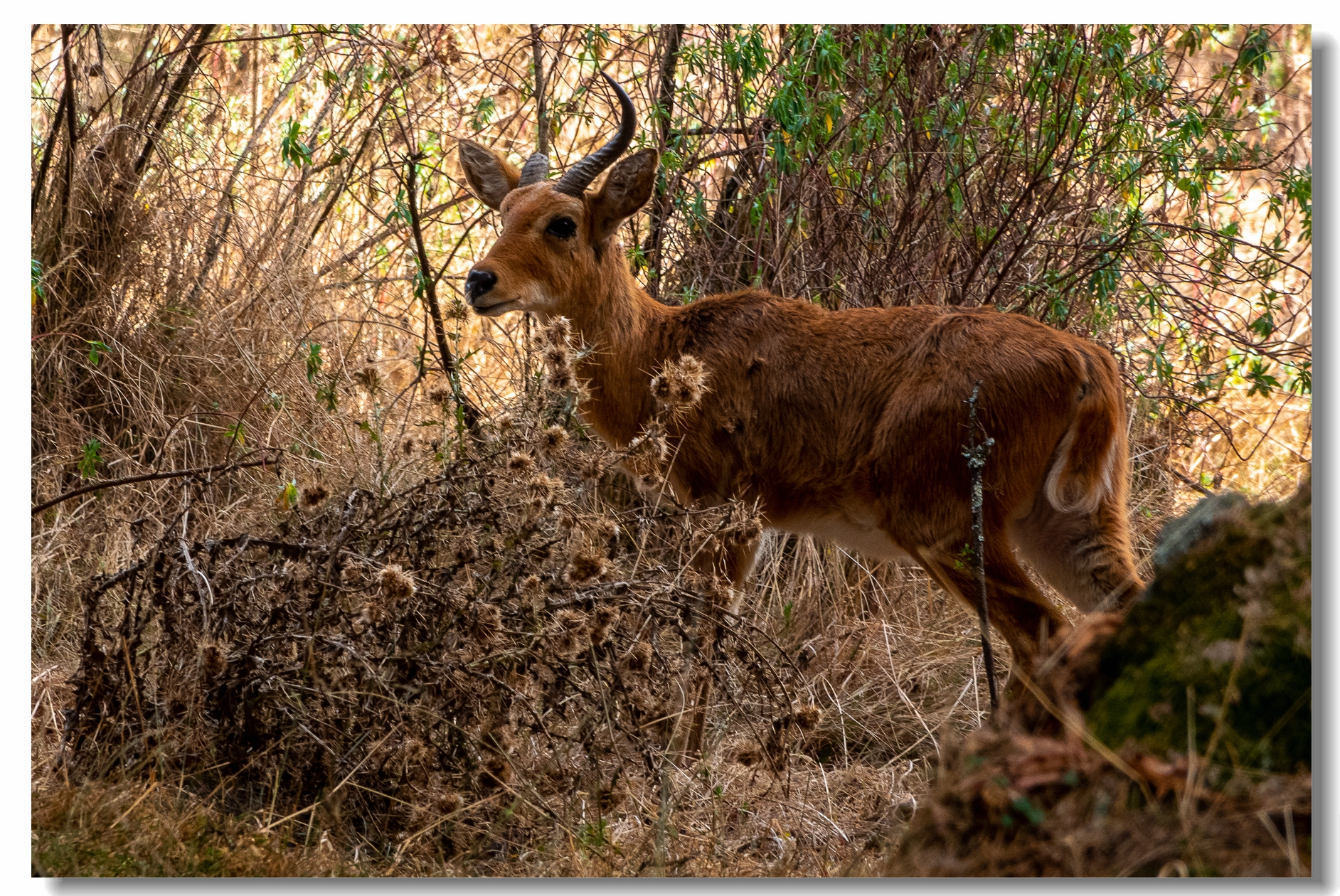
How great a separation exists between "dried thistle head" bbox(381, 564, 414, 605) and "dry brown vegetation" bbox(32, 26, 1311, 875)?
1cm

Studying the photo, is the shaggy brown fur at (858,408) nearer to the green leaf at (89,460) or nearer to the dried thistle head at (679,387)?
the dried thistle head at (679,387)

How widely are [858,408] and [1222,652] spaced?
2.00 meters

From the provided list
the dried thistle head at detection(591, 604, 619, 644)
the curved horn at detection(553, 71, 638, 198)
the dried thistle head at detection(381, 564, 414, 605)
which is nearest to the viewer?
the dried thistle head at detection(381, 564, 414, 605)

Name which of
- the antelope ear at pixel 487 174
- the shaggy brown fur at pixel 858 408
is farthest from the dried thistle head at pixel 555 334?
the antelope ear at pixel 487 174

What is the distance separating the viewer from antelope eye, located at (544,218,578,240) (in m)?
4.45

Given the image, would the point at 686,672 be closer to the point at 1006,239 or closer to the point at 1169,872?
the point at 1169,872

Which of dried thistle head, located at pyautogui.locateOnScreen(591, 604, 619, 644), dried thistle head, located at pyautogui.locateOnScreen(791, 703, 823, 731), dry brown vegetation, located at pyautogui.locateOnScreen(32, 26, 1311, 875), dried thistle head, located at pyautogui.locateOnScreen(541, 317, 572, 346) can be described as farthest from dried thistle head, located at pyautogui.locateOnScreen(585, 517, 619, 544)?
dried thistle head, located at pyautogui.locateOnScreen(791, 703, 823, 731)

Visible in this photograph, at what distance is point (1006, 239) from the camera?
17.8 ft

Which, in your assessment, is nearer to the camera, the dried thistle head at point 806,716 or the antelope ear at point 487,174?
the dried thistle head at point 806,716

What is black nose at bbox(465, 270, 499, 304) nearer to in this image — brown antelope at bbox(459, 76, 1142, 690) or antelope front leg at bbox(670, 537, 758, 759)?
brown antelope at bbox(459, 76, 1142, 690)

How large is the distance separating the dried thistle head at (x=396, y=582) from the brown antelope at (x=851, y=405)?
1151 mm

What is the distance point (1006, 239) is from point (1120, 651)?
10.8 feet

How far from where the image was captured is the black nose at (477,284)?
A: 164 inches
